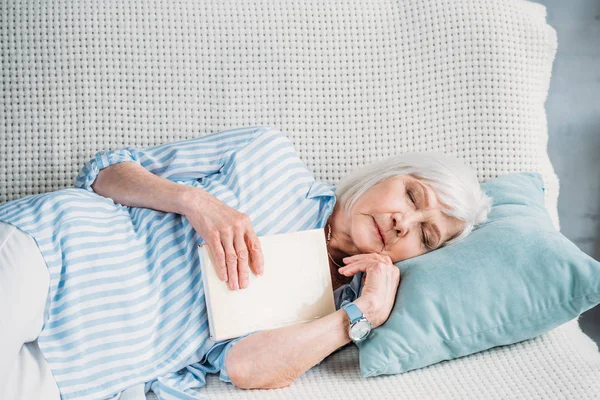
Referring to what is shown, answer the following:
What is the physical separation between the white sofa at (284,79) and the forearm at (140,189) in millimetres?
160

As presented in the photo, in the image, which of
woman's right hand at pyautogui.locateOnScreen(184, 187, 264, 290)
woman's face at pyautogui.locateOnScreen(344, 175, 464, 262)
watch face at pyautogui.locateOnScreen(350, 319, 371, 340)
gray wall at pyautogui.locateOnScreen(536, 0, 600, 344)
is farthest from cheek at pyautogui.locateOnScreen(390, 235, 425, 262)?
gray wall at pyautogui.locateOnScreen(536, 0, 600, 344)

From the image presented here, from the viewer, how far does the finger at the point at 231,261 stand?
1.19m

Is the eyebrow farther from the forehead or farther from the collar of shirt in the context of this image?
the collar of shirt

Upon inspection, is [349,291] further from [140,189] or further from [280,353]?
[140,189]

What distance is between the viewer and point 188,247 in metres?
1.29

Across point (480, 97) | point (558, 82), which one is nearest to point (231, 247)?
point (480, 97)

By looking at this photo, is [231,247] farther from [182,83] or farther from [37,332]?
[182,83]

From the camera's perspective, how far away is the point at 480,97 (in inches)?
62.6

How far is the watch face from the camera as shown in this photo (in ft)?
3.93

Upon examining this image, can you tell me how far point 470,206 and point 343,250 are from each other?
30 centimetres

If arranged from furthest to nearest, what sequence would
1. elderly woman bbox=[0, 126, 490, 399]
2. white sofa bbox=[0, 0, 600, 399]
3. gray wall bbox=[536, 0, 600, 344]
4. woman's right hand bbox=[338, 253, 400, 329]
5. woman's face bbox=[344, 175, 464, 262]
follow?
gray wall bbox=[536, 0, 600, 344] < white sofa bbox=[0, 0, 600, 399] < woman's face bbox=[344, 175, 464, 262] < woman's right hand bbox=[338, 253, 400, 329] < elderly woman bbox=[0, 126, 490, 399]

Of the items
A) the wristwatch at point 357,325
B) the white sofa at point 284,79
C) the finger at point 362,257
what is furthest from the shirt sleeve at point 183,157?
the wristwatch at point 357,325

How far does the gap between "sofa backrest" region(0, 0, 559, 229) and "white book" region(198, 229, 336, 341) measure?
0.36 metres

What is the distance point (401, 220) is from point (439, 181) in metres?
0.14
